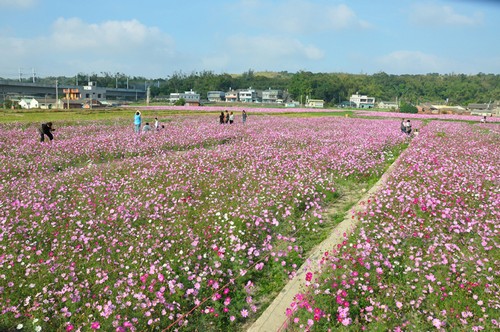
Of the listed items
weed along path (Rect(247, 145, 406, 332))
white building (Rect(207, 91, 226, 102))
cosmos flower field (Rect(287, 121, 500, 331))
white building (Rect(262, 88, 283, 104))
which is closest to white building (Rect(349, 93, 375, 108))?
white building (Rect(262, 88, 283, 104))

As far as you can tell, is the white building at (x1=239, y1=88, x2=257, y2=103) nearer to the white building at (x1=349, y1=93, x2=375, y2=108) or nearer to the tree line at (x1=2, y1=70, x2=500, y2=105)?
the tree line at (x1=2, y1=70, x2=500, y2=105)

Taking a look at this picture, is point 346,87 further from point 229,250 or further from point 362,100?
point 229,250

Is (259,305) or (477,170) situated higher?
(477,170)

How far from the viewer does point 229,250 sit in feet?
20.1

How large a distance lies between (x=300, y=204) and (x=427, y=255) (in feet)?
11.8

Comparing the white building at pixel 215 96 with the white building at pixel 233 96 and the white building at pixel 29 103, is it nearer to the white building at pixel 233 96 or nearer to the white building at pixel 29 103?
the white building at pixel 233 96

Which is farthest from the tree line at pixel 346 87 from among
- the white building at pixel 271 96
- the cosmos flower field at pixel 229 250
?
the cosmos flower field at pixel 229 250

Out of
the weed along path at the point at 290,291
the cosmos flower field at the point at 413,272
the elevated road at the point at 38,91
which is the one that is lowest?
the weed along path at the point at 290,291

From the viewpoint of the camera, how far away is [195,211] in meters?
8.02

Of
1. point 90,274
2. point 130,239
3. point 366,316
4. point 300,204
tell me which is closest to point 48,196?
point 130,239

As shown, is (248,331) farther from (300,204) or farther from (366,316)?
(300,204)

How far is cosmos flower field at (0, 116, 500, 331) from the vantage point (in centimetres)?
455

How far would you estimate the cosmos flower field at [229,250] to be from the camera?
14.9 feet

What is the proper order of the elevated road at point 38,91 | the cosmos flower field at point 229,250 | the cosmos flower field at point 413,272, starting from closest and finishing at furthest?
1. the cosmos flower field at point 413,272
2. the cosmos flower field at point 229,250
3. the elevated road at point 38,91
